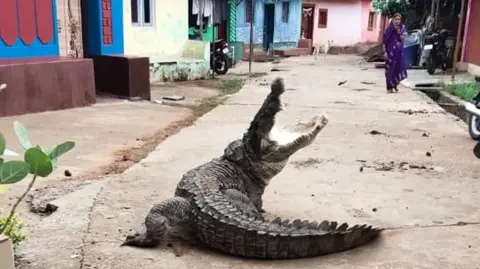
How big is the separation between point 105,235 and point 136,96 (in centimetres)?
589

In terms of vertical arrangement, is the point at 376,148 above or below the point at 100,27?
below

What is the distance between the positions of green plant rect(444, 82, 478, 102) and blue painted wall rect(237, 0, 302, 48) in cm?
1098

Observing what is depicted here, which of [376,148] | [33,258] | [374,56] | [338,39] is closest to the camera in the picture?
[33,258]

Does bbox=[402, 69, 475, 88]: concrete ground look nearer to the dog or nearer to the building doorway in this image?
the dog

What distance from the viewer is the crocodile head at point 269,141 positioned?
10.6 feet

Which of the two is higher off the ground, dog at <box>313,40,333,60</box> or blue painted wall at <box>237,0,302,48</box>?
blue painted wall at <box>237,0,302,48</box>

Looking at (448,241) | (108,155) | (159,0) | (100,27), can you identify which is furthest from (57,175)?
(159,0)

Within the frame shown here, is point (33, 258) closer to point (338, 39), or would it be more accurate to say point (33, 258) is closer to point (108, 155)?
point (108, 155)

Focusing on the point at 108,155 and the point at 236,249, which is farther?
the point at 108,155

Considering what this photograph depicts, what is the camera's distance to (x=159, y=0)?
11883 mm

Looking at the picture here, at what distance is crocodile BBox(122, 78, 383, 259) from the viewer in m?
2.80

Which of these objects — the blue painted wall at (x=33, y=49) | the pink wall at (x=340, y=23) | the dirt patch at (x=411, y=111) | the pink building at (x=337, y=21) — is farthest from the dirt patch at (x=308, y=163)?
the pink wall at (x=340, y=23)

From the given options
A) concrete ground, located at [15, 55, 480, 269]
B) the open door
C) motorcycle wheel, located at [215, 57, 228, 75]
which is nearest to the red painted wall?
concrete ground, located at [15, 55, 480, 269]

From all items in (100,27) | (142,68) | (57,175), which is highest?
(100,27)
